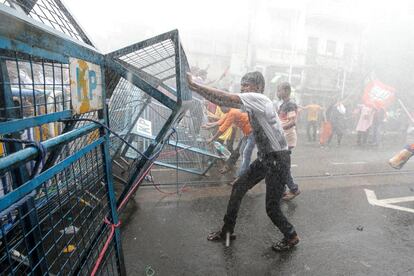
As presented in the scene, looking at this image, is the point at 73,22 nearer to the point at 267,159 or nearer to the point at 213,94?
the point at 213,94

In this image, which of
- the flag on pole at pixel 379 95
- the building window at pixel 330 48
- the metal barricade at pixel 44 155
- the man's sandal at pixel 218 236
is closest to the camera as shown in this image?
the metal barricade at pixel 44 155

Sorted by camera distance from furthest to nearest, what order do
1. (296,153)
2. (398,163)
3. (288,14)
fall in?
1. (288,14)
2. (296,153)
3. (398,163)

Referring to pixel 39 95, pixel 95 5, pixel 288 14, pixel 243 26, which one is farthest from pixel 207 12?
pixel 39 95

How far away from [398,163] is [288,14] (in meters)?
19.4

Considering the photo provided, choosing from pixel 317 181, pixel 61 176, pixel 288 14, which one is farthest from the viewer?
pixel 288 14

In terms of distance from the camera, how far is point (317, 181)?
20.0ft

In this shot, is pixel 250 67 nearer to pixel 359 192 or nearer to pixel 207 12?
pixel 207 12

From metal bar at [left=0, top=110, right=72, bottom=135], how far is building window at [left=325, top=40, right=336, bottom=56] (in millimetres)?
24411

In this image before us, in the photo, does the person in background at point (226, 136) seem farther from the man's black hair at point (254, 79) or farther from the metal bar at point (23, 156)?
the metal bar at point (23, 156)

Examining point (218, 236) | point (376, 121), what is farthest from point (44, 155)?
point (376, 121)

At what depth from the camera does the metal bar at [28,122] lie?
1228mm

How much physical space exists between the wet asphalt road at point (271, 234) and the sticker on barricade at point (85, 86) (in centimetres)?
179

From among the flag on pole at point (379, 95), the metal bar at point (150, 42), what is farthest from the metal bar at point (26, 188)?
the flag on pole at point (379, 95)

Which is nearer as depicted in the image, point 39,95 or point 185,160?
point 39,95
